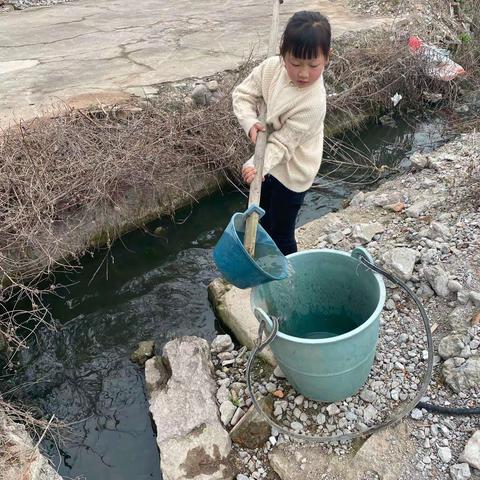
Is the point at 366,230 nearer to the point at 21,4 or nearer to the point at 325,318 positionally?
the point at 325,318

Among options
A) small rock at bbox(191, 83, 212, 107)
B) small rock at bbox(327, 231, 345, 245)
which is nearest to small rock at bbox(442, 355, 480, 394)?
small rock at bbox(327, 231, 345, 245)

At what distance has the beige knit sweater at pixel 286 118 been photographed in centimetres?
220

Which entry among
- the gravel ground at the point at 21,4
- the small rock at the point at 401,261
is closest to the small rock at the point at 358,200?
the small rock at the point at 401,261

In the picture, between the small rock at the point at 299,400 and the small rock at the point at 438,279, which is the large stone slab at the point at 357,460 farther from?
the small rock at the point at 438,279

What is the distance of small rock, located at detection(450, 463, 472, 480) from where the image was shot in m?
2.00

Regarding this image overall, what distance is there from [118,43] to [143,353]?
4.26 m

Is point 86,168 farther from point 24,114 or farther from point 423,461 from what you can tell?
point 423,461

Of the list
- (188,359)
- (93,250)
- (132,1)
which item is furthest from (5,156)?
(132,1)

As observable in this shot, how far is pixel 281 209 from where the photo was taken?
8.68 feet

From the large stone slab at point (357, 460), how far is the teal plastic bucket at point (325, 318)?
0.23 meters

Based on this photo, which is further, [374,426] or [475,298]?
[475,298]

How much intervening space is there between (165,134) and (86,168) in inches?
29.7

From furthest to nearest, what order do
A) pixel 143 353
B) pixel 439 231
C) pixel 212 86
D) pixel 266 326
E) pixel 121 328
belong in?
pixel 212 86 → pixel 121 328 → pixel 439 231 → pixel 143 353 → pixel 266 326

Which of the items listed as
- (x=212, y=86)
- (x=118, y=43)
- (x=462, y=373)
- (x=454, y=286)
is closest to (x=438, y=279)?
(x=454, y=286)
